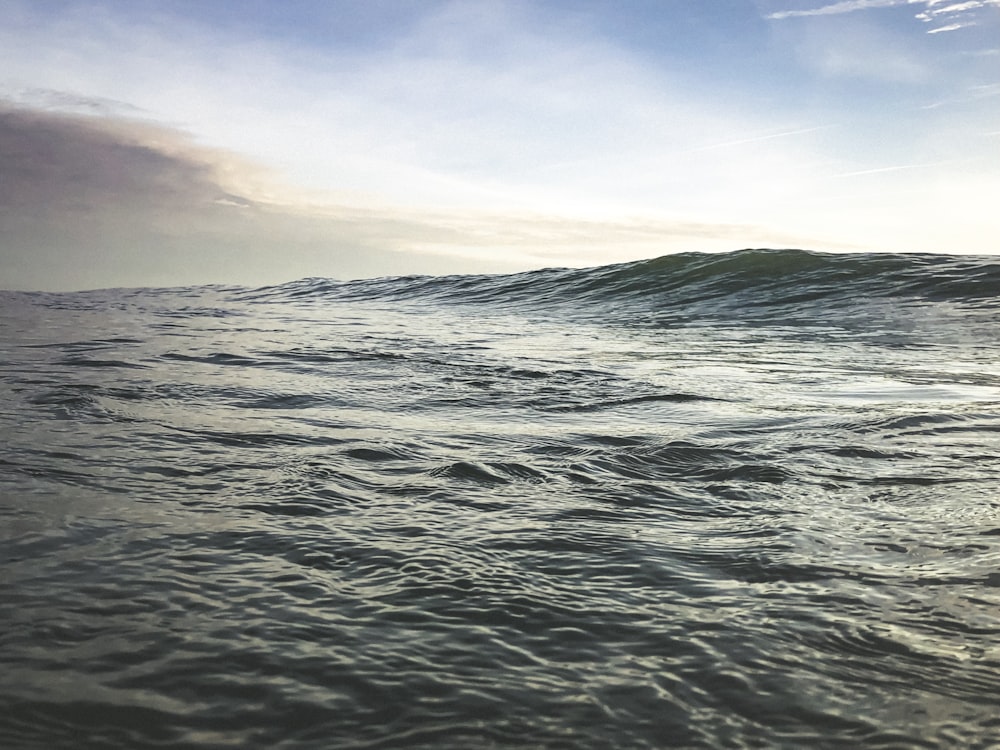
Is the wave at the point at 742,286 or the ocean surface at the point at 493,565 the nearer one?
the ocean surface at the point at 493,565

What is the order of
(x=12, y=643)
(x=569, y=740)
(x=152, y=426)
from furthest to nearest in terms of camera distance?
(x=152, y=426) → (x=12, y=643) → (x=569, y=740)

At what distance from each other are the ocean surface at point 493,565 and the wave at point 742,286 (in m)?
8.33

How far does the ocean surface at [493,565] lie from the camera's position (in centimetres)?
141

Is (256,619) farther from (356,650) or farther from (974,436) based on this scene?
(974,436)

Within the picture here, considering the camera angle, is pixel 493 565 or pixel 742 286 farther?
pixel 742 286

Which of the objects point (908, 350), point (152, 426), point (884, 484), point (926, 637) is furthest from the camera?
point (908, 350)

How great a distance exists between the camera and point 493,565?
81.7 inches

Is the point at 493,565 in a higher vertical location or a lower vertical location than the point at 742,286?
lower

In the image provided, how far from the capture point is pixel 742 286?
601 inches

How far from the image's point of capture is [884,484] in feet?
9.57

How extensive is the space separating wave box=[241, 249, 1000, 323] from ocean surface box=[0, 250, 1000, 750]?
27.3 ft

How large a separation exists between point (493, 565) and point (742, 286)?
14.2 meters

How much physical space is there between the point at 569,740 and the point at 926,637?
89 cm

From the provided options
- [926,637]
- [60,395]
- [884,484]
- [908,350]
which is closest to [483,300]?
[908,350]
